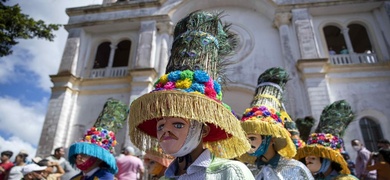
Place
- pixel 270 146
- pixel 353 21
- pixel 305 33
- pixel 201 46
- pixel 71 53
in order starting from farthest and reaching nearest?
pixel 71 53 < pixel 353 21 < pixel 305 33 < pixel 270 146 < pixel 201 46

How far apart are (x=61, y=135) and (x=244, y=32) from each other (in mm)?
8328

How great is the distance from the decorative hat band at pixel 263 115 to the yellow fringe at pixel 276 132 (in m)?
0.09

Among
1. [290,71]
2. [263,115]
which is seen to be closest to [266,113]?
[263,115]

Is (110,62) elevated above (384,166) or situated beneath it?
elevated above

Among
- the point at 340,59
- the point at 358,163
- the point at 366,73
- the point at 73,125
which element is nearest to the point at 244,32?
the point at 340,59

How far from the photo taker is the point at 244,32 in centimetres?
1228

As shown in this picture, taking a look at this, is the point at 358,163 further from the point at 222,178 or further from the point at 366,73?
the point at 222,178

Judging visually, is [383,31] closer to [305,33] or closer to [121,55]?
[305,33]

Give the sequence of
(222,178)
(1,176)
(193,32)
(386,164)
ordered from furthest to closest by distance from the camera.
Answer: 1. (1,176)
2. (386,164)
3. (193,32)
4. (222,178)

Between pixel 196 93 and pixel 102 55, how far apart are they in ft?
43.1

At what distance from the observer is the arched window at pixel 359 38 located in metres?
13.3

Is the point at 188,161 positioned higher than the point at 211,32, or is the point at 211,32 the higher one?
the point at 211,32

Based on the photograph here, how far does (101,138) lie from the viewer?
411 centimetres

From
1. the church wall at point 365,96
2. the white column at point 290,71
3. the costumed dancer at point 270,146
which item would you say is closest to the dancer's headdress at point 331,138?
the costumed dancer at point 270,146
